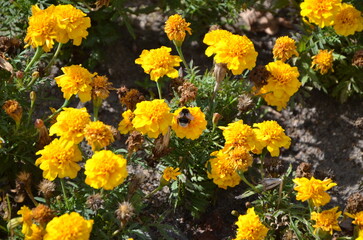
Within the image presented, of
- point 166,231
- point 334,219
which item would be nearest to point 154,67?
point 166,231

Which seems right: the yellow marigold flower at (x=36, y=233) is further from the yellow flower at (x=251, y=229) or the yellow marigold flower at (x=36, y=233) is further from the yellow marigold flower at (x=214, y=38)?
the yellow marigold flower at (x=214, y=38)

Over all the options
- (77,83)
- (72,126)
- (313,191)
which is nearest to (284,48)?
(313,191)

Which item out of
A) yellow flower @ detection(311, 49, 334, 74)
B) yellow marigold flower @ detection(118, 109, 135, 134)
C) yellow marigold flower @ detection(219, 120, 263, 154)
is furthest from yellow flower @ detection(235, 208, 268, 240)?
yellow flower @ detection(311, 49, 334, 74)

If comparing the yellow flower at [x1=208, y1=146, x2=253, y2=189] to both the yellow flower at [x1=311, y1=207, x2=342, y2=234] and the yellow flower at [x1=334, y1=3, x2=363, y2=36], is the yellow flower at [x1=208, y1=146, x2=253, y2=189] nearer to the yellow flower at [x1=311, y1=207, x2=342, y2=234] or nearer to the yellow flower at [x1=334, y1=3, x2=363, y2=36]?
the yellow flower at [x1=311, y1=207, x2=342, y2=234]

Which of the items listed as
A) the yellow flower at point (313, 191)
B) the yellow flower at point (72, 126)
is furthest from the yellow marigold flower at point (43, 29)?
the yellow flower at point (313, 191)

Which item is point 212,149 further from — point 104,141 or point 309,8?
point 309,8

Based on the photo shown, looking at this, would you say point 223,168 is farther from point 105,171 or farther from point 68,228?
point 68,228
